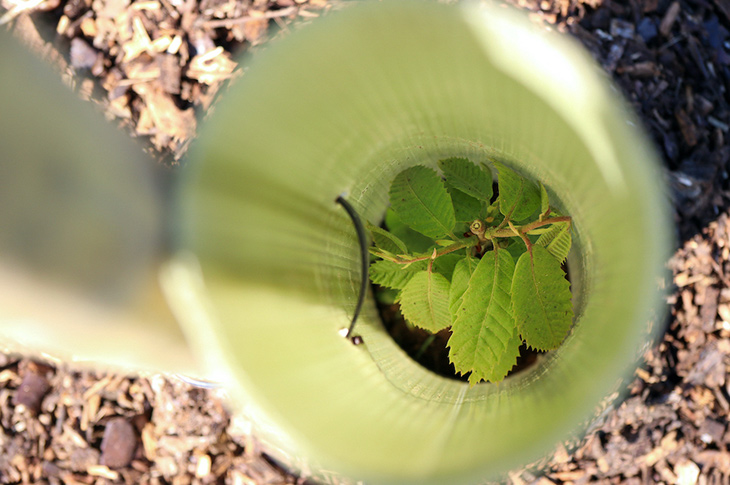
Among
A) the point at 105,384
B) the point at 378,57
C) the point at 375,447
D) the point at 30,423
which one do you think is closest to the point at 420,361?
the point at 375,447

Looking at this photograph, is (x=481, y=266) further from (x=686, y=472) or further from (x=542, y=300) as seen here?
(x=686, y=472)

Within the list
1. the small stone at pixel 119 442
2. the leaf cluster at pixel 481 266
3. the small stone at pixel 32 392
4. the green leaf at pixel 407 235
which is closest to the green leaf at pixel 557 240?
the leaf cluster at pixel 481 266

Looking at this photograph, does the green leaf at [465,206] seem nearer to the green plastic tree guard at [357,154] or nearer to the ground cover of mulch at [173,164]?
the green plastic tree guard at [357,154]

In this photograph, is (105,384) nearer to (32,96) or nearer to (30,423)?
(30,423)

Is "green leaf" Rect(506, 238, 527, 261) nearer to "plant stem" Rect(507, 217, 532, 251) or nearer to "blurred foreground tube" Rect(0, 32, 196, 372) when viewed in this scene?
"plant stem" Rect(507, 217, 532, 251)

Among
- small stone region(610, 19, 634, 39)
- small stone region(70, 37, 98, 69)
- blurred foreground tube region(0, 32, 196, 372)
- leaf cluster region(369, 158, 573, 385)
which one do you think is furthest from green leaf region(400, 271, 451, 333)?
small stone region(70, 37, 98, 69)
